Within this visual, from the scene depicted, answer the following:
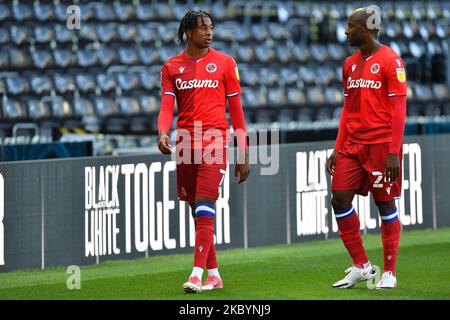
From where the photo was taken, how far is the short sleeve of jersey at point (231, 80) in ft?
26.1

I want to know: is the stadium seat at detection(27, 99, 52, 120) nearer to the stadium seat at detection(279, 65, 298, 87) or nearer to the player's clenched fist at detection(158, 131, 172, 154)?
the stadium seat at detection(279, 65, 298, 87)

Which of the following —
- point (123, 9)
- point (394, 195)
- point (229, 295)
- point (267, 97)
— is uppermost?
point (123, 9)

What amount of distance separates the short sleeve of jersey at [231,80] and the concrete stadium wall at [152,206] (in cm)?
257

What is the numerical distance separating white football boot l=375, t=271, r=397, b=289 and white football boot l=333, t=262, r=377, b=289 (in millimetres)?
90

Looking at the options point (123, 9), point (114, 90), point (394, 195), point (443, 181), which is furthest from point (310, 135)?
point (394, 195)

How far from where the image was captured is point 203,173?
7863 millimetres

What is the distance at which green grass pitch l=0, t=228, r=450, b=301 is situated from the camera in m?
7.83

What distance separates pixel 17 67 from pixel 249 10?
466 centimetres

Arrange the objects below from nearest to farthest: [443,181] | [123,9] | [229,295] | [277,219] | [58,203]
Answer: [229,295]
[58,203]
[277,219]
[443,181]
[123,9]

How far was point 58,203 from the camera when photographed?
10070 mm

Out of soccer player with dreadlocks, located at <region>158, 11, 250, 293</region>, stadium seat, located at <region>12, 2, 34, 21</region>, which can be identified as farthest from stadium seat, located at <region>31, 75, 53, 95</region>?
soccer player with dreadlocks, located at <region>158, 11, 250, 293</region>

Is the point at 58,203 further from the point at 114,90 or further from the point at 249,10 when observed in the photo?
the point at 249,10

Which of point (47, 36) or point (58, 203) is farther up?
point (47, 36)

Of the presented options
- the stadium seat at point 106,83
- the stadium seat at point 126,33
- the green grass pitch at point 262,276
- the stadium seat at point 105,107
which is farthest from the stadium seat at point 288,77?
the green grass pitch at point 262,276
